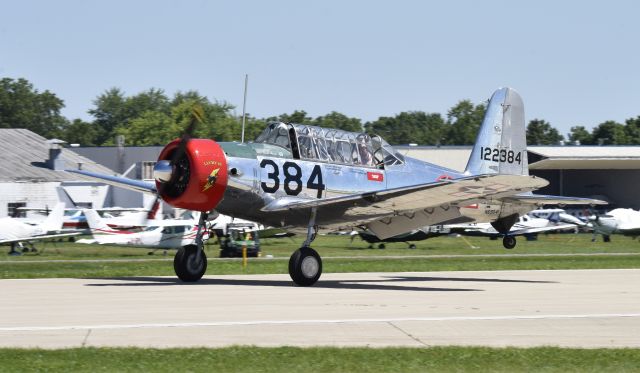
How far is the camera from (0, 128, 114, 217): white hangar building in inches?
2261

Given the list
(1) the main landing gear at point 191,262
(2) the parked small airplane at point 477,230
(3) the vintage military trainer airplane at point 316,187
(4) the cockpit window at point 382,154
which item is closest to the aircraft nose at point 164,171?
(3) the vintage military trainer airplane at point 316,187

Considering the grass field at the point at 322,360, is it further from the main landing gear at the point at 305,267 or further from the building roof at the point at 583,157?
the building roof at the point at 583,157

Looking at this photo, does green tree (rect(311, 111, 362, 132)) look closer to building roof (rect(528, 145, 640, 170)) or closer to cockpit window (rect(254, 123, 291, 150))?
building roof (rect(528, 145, 640, 170))

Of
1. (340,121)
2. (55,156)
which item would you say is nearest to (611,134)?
(340,121)

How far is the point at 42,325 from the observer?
12453mm

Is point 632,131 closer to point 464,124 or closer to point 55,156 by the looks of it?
point 464,124

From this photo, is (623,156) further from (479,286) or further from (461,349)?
(461,349)

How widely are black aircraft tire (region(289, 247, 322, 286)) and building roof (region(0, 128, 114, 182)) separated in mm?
39587

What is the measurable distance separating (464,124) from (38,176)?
101 meters

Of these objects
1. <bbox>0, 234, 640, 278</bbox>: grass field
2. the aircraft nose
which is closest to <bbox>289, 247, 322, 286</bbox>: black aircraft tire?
the aircraft nose

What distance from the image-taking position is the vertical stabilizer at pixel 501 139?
961 inches

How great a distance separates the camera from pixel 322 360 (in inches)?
393

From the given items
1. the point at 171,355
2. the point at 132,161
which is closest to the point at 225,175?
the point at 171,355

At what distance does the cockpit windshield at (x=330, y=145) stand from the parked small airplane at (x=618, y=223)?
3712 cm
